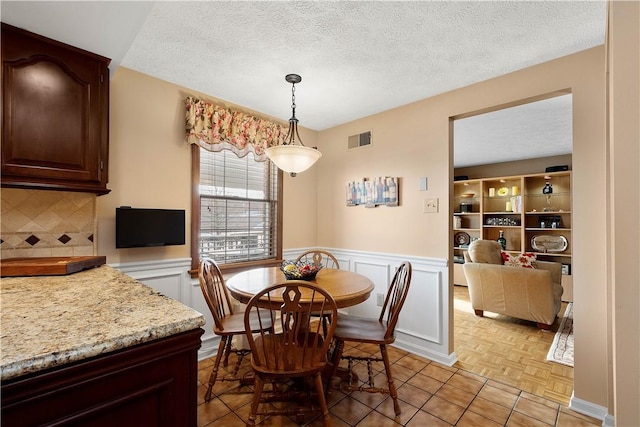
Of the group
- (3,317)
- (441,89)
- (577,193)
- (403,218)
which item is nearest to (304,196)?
(403,218)

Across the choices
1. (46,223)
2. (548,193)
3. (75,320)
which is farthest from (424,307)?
(548,193)

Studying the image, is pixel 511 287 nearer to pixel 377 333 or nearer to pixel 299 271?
pixel 377 333

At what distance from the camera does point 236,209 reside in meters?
3.14

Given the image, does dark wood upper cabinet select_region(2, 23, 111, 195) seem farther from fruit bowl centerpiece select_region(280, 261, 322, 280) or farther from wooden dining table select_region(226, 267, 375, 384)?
fruit bowl centerpiece select_region(280, 261, 322, 280)

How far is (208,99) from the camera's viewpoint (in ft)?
9.23

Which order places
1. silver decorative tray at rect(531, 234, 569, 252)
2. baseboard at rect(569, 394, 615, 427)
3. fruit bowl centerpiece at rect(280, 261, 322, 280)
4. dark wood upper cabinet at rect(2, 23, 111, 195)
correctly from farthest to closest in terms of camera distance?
silver decorative tray at rect(531, 234, 569, 252)
fruit bowl centerpiece at rect(280, 261, 322, 280)
baseboard at rect(569, 394, 615, 427)
dark wood upper cabinet at rect(2, 23, 111, 195)

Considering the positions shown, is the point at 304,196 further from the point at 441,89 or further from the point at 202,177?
the point at 441,89

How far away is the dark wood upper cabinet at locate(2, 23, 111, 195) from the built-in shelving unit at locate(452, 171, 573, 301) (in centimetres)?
578

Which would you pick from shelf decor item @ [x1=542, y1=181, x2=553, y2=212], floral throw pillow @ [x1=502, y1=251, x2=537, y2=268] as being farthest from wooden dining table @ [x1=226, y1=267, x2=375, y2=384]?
shelf decor item @ [x1=542, y1=181, x2=553, y2=212]

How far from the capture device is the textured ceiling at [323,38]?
1593 millimetres

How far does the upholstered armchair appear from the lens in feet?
10.9

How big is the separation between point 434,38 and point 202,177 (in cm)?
228

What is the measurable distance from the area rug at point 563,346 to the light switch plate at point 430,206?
1757 mm

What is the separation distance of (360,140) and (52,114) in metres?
2.74
